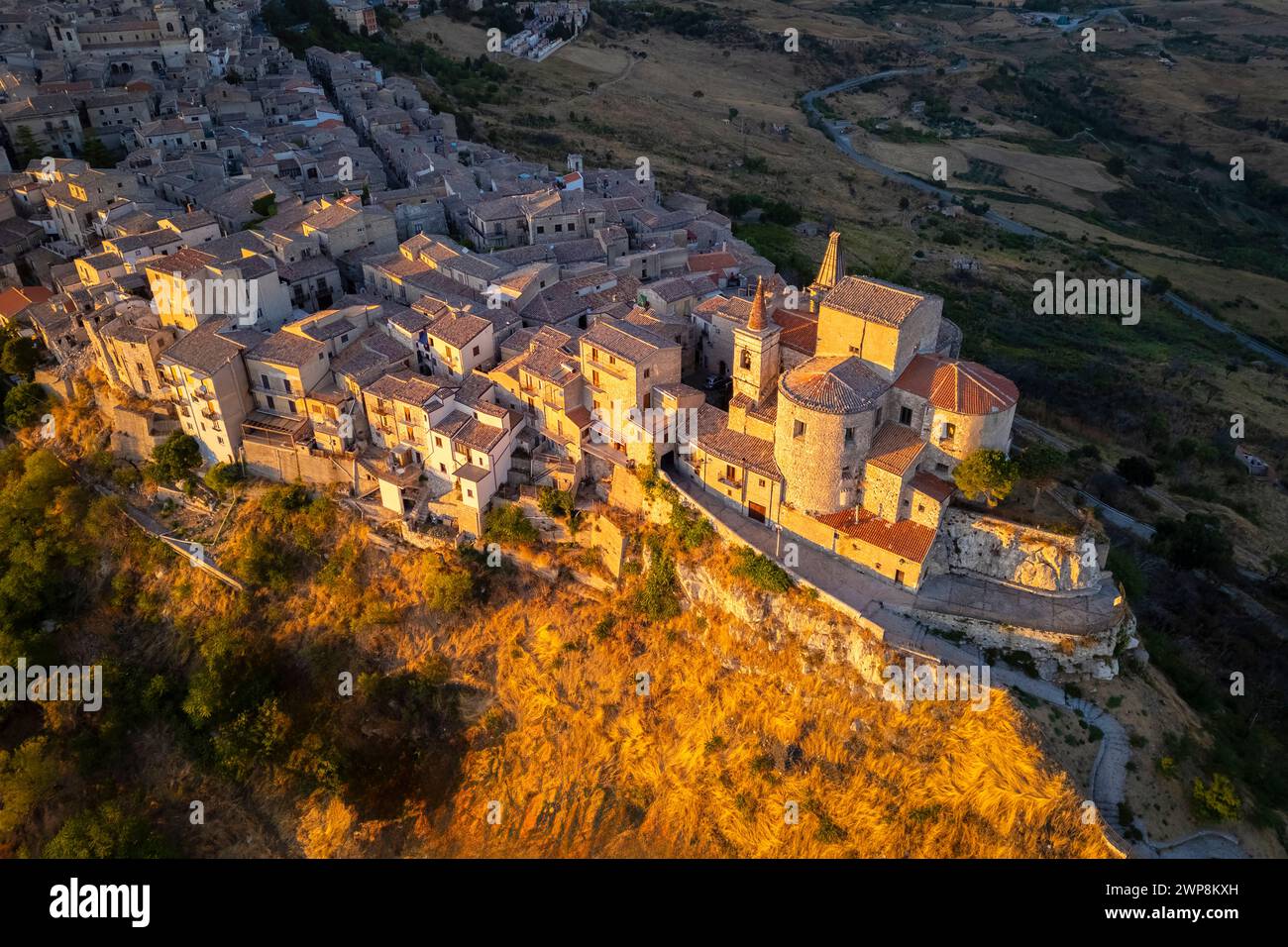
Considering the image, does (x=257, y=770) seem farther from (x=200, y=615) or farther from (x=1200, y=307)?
(x=1200, y=307)

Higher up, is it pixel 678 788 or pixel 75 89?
pixel 75 89

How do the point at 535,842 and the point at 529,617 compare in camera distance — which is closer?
the point at 535,842

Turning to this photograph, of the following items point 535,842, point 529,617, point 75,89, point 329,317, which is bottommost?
point 535,842

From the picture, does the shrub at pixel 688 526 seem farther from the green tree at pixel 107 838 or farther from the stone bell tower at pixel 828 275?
the green tree at pixel 107 838

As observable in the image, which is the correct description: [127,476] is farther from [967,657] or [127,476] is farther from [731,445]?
[967,657]

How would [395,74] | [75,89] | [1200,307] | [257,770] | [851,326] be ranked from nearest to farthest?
[851,326], [257,770], [75,89], [1200,307], [395,74]

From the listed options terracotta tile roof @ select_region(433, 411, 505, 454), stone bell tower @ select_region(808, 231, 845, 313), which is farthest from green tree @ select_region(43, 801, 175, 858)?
stone bell tower @ select_region(808, 231, 845, 313)

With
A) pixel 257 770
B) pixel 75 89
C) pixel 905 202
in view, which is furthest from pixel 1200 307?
pixel 75 89
